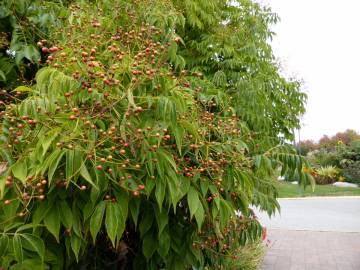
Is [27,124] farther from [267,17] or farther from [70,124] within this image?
[267,17]

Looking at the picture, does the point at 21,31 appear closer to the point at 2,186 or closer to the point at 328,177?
the point at 2,186

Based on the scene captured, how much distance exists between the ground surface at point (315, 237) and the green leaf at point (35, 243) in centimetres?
555

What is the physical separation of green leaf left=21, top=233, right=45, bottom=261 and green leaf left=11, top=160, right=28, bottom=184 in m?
0.23

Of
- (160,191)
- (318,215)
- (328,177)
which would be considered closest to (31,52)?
(160,191)

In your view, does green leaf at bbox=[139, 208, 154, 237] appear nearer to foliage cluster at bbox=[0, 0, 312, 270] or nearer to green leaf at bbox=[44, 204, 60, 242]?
foliage cluster at bbox=[0, 0, 312, 270]

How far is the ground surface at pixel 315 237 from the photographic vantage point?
699 cm

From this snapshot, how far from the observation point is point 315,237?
30.8 feet

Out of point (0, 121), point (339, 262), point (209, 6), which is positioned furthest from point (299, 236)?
point (0, 121)

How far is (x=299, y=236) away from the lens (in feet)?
31.3

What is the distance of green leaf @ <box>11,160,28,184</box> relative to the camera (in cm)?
158

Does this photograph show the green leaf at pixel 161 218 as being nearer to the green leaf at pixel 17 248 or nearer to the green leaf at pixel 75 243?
the green leaf at pixel 75 243

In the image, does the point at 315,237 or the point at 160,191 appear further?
the point at 315,237

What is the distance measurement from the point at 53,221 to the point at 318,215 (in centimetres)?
1232

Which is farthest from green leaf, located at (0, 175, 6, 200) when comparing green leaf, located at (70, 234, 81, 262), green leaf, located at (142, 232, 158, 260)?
green leaf, located at (142, 232, 158, 260)
